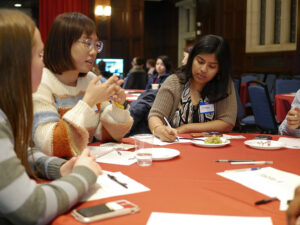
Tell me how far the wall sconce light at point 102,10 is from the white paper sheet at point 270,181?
9298 millimetres

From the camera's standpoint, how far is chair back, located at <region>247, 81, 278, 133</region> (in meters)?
3.76

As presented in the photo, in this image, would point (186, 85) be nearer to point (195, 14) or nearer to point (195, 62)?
point (195, 62)

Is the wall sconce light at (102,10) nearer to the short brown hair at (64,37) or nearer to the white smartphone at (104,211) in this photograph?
the short brown hair at (64,37)

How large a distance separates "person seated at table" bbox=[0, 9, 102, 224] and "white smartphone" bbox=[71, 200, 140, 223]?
5cm

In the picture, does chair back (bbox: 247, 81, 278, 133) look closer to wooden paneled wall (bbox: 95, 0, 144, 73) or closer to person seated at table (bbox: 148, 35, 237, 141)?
person seated at table (bbox: 148, 35, 237, 141)

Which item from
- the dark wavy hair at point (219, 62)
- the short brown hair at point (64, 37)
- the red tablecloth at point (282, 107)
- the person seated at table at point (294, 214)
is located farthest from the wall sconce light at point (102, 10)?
the person seated at table at point (294, 214)

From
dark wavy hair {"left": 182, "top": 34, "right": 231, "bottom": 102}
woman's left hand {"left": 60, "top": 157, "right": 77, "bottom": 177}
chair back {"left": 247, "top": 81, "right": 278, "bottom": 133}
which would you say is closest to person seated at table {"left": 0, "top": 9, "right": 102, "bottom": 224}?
woman's left hand {"left": 60, "top": 157, "right": 77, "bottom": 177}

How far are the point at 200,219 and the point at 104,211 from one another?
25 cm

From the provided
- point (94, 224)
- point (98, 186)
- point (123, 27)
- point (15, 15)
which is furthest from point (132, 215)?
point (123, 27)

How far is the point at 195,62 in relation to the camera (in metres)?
2.45

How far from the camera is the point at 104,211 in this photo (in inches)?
36.2

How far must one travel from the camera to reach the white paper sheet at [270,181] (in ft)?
3.53

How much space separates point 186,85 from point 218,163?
3.88ft

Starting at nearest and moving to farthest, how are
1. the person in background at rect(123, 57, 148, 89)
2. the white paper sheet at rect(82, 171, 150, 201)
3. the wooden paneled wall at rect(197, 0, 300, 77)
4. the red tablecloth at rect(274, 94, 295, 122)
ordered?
the white paper sheet at rect(82, 171, 150, 201) < the red tablecloth at rect(274, 94, 295, 122) < the person in background at rect(123, 57, 148, 89) < the wooden paneled wall at rect(197, 0, 300, 77)
